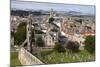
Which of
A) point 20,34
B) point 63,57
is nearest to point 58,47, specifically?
point 63,57

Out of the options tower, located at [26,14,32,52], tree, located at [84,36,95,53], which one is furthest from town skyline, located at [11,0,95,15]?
tree, located at [84,36,95,53]

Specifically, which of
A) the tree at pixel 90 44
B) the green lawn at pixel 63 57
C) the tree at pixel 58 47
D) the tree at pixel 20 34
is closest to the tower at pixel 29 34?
the tree at pixel 20 34

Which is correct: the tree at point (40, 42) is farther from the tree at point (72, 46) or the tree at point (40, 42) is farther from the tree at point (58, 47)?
the tree at point (72, 46)

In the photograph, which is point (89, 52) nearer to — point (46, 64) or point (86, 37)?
point (86, 37)

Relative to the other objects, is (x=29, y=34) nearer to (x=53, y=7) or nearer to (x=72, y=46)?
(x=53, y=7)

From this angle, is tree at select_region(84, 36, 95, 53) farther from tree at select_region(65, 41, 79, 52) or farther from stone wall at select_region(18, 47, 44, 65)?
stone wall at select_region(18, 47, 44, 65)
